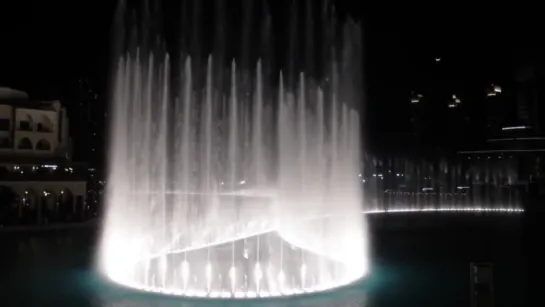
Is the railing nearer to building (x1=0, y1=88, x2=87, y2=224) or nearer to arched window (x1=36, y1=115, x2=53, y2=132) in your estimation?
building (x1=0, y1=88, x2=87, y2=224)

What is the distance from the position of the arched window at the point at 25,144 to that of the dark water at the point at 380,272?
13.5 m

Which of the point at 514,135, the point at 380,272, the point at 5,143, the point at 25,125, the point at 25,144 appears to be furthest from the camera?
the point at 514,135

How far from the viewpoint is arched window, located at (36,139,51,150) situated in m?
32.8

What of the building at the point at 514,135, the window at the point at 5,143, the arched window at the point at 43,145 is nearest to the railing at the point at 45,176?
the window at the point at 5,143

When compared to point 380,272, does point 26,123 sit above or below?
above

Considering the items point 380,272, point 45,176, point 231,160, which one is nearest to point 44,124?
point 45,176

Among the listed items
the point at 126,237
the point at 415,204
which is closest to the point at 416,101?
the point at 415,204

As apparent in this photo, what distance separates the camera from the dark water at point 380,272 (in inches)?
354

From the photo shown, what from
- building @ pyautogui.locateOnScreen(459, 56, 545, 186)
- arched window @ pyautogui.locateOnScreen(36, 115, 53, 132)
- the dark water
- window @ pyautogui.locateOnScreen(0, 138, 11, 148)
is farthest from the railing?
building @ pyautogui.locateOnScreen(459, 56, 545, 186)

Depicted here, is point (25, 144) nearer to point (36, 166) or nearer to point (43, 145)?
point (43, 145)

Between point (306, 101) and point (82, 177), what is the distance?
14.2 metres

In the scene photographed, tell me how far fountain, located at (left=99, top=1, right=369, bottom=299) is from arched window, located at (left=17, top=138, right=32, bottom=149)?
15.6 metres

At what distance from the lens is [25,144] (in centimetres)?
3206

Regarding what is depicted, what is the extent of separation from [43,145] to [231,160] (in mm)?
18601
